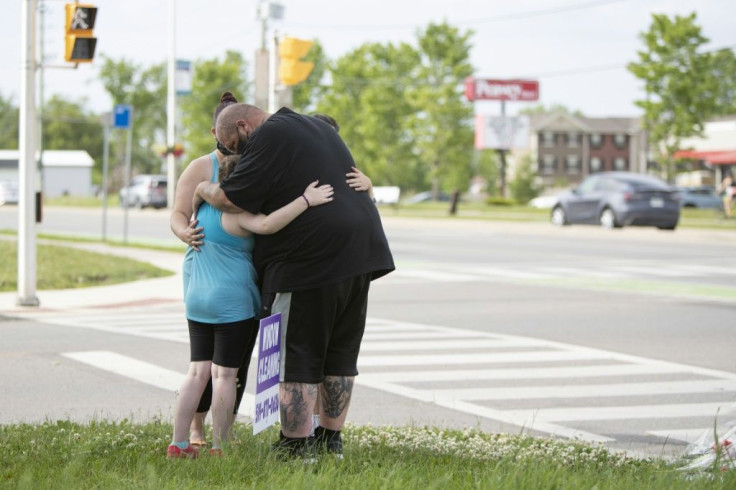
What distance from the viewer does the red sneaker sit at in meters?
5.30

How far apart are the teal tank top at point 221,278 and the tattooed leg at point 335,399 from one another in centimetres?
51

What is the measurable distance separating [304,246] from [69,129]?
410 feet

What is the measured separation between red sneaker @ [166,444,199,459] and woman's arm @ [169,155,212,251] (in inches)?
37.8

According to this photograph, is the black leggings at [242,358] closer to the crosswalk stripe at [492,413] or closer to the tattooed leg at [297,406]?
the tattooed leg at [297,406]

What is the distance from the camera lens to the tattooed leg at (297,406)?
5.27m

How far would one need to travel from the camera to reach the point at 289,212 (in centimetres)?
516

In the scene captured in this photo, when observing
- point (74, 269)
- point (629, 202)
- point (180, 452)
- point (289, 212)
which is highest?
point (289, 212)

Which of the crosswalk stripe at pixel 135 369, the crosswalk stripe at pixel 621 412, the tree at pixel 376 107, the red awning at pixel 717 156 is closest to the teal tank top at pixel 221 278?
the crosswalk stripe at pixel 135 369

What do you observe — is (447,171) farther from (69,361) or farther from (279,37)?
(69,361)

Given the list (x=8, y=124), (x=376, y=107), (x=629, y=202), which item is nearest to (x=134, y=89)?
(x=376, y=107)

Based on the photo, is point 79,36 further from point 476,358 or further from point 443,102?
point 443,102

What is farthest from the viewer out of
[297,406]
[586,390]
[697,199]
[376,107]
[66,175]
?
[66,175]

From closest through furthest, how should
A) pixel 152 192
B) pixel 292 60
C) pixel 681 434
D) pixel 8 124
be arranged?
pixel 681 434 → pixel 292 60 → pixel 152 192 → pixel 8 124

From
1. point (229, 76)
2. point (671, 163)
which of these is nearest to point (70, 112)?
point (229, 76)
